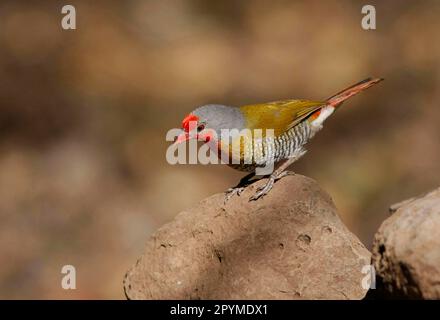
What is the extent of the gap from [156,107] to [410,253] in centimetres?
607

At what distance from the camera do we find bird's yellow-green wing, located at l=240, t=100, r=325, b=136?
5.50 meters

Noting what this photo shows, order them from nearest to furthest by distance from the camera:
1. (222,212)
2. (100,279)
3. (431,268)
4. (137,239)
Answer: (431,268), (222,212), (100,279), (137,239)

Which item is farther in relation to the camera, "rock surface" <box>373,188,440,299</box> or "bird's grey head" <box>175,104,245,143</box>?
"bird's grey head" <box>175,104,245,143</box>

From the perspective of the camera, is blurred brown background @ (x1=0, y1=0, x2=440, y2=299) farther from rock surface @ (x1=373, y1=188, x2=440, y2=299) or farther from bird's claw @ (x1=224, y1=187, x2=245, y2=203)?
rock surface @ (x1=373, y1=188, x2=440, y2=299)

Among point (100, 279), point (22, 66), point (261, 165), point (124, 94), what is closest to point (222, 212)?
A: point (261, 165)

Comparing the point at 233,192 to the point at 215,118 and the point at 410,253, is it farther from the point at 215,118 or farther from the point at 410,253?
the point at 410,253

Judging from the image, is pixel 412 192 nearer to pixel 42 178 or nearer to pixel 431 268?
pixel 42 178

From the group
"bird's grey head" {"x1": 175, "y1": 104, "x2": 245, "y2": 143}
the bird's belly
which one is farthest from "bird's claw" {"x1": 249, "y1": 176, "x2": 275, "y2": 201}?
"bird's grey head" {"x1": 175, "y1": 104, "x2": 245, "y2": 143}

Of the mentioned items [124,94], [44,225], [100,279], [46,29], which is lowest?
[100,279]

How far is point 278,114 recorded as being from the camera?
5.64m

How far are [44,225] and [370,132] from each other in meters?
4.18

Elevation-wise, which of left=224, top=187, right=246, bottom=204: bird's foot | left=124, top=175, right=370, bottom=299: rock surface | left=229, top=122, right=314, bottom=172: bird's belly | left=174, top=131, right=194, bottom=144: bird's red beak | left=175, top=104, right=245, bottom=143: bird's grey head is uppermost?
left=175, top=104, right=245, bottom=143: bird's grey head

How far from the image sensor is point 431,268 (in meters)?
3.46

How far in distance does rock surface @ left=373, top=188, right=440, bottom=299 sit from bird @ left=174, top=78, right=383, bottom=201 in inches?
51.0
